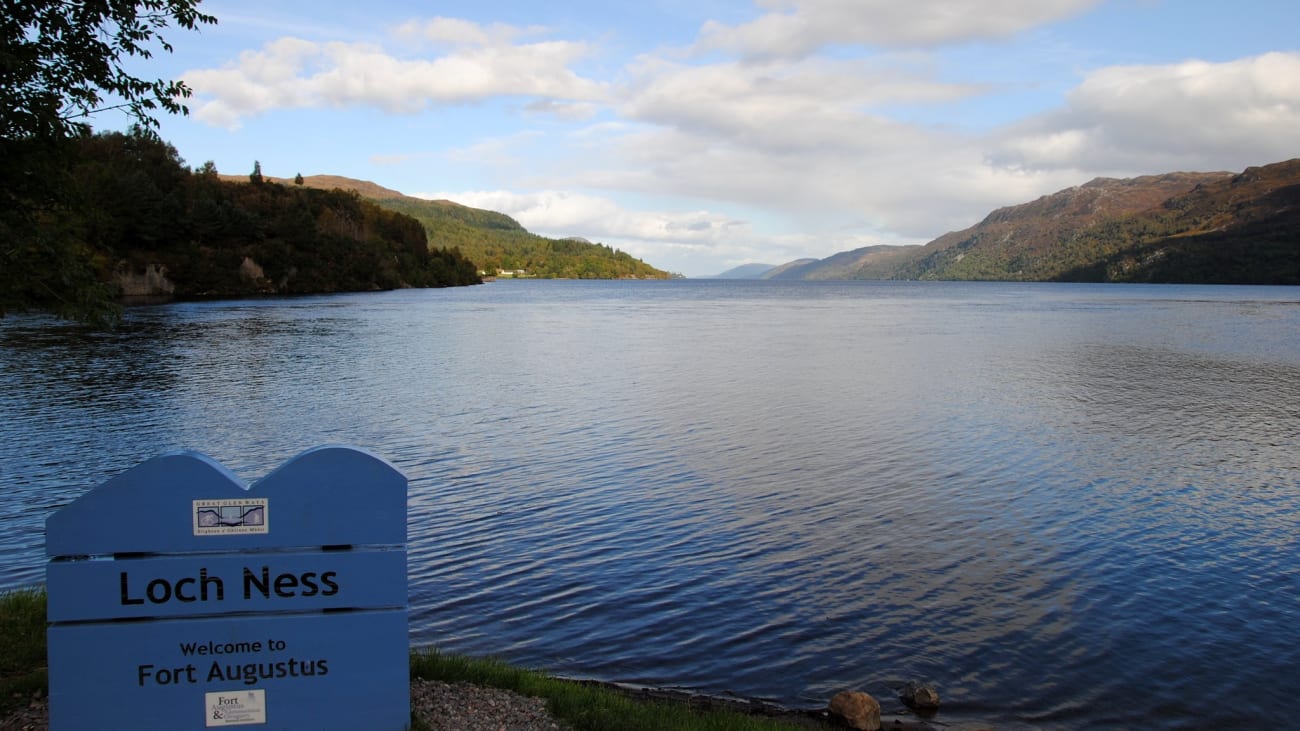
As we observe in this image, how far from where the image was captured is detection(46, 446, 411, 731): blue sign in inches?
233

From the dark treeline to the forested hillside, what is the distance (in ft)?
0.52

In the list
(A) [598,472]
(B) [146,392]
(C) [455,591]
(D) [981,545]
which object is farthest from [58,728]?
(B) [146,392]

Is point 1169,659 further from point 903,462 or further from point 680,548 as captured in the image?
point 903,462

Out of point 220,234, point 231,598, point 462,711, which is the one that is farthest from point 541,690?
point 220,234

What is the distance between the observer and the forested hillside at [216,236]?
4537 inches

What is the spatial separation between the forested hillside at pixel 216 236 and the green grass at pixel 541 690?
97096 mm

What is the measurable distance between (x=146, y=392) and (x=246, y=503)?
98.7 ft

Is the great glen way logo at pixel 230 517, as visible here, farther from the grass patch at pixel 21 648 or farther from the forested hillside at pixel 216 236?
the forested hillside at pixel 216 236

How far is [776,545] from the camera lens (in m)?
14.7

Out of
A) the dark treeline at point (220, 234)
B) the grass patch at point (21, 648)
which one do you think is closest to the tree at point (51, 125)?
the grass patch at point (21, 648)

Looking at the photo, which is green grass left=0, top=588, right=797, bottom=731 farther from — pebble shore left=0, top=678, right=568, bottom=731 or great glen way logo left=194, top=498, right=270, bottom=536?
great glen way logo left=194, top=498, right=270, bottom=536

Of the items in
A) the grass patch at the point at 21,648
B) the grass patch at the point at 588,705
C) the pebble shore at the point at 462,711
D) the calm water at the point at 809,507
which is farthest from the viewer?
the calm water at the point at 809,507


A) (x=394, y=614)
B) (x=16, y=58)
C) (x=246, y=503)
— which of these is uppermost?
(x=16, y=58)

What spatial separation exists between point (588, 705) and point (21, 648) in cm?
507
